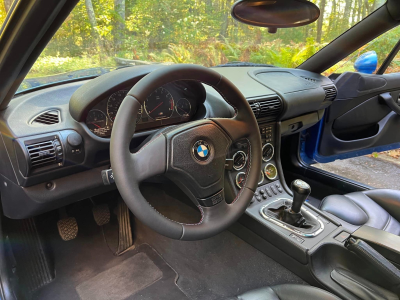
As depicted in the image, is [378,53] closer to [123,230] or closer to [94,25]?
[94,25]

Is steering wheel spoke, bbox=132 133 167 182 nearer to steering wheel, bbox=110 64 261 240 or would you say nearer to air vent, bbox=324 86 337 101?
steering wheel, bbox=110 64 261 240

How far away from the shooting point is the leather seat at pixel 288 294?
1214mm

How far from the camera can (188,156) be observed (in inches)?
46.3

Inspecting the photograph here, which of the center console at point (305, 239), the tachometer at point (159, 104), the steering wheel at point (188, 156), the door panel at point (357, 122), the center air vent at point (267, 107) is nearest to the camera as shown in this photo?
the steering wheel at point (188, 156)

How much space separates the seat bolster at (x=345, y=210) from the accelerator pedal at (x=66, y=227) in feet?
5.40

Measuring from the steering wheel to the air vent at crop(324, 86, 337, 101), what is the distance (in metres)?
1.27

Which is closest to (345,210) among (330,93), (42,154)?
(330,93)

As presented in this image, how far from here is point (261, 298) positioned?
48.4 inches

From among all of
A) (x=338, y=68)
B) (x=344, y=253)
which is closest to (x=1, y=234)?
(x=344, y=253)

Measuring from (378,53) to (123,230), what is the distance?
2.41 meters

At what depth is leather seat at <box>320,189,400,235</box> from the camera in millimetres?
1754

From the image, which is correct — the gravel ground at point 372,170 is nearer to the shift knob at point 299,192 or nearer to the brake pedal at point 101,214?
the shift knob at point 299,192

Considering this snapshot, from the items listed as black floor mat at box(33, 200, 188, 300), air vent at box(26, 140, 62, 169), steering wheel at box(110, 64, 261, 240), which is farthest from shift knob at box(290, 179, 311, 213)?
air vent at box(26, 140, 62, 169)

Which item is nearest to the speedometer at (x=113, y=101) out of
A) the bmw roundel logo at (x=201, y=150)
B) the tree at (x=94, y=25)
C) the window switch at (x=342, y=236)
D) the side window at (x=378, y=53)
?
the tree at (x=94, y=25)
